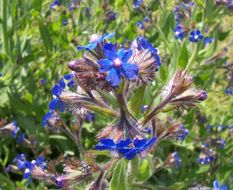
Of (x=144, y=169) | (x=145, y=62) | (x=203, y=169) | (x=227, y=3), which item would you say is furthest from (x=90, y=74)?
(x=203, y=169)

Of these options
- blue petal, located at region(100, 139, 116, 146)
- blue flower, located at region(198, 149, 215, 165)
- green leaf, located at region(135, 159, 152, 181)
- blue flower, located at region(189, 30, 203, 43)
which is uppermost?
blue flower, located at region(189, 30, 203, 43)

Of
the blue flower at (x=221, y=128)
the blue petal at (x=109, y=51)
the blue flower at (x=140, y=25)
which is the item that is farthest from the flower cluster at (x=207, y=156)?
the blue petal at (x=109, y=51)

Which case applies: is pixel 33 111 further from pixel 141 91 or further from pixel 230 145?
pixel 141 91

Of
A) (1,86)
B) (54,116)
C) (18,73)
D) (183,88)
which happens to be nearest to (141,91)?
(183,88)

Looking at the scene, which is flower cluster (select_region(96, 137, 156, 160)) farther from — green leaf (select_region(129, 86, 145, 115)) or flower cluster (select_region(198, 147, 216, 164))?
flower cluster (select_region(198, 147, 216, 164))

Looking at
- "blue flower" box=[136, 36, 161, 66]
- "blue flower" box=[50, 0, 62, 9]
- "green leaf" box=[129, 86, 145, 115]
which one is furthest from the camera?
"blue flower" box=[50, 0, 62, 9]

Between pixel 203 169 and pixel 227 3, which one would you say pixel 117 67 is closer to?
pixel 227 3

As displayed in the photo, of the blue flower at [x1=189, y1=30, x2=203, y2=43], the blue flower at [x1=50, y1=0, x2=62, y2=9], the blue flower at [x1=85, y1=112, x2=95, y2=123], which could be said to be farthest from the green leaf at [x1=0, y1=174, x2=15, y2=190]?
the blue flower at [x1=50, y1=0, x2=62, y2=9]
